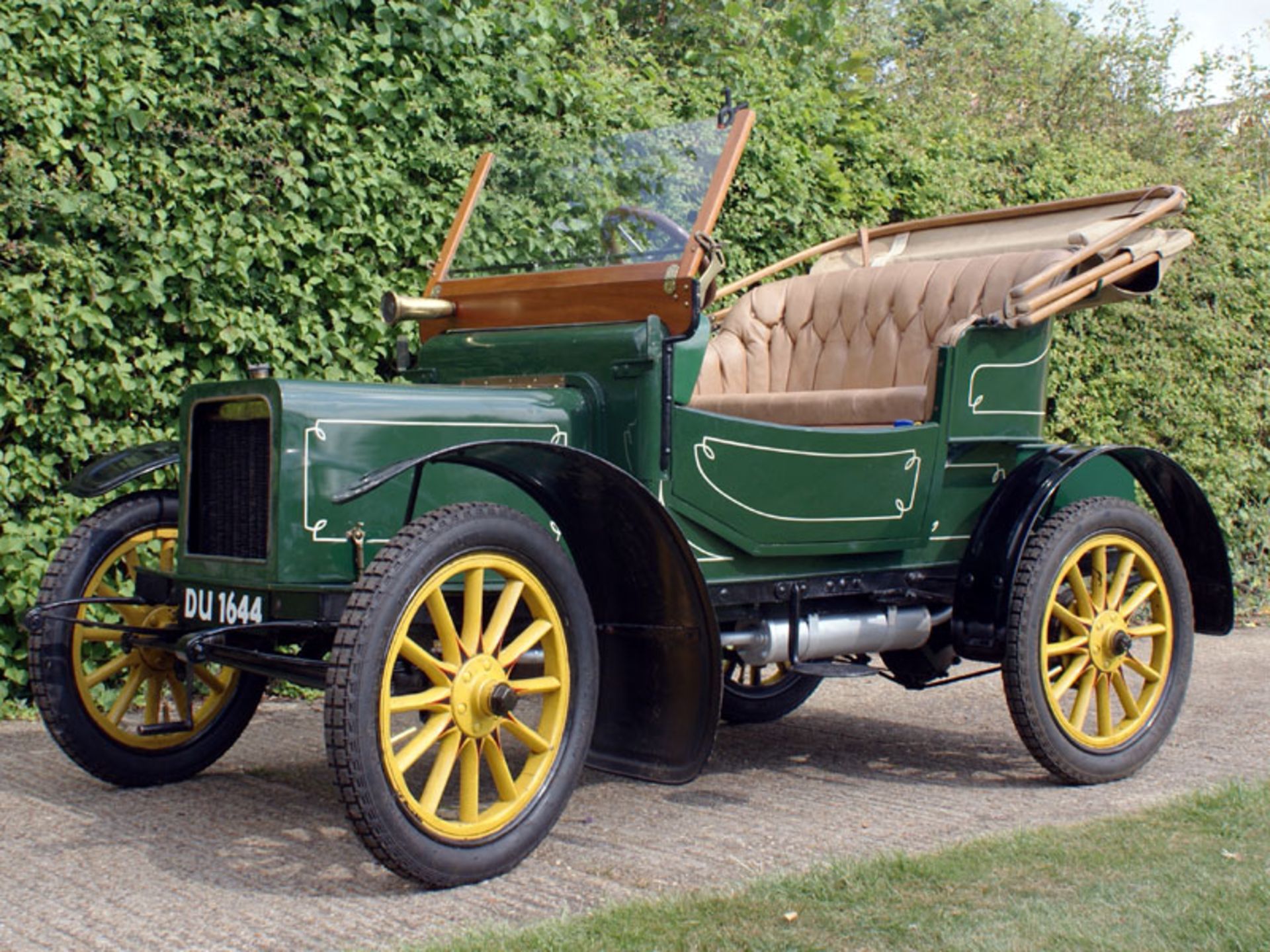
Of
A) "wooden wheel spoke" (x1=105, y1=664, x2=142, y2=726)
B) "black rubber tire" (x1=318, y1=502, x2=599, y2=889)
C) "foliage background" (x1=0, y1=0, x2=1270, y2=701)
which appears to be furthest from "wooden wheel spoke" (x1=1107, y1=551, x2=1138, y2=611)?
"wooden wheel spoke" (x1=105, y1=664, x2=142, y2=726)

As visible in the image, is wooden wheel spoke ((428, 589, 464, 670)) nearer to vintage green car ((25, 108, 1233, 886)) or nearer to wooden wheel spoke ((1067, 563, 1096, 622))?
vintage green car ((25, 108, 1233, 886))

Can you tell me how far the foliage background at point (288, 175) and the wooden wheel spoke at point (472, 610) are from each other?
2.29 meters

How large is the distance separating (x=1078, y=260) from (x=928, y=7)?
816 inches

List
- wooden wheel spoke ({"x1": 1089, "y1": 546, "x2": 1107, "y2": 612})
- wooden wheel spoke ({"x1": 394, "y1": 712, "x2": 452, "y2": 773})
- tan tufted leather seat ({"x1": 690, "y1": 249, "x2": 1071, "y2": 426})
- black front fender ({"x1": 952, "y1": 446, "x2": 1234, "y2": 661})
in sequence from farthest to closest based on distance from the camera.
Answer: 1. tan tufted leather seat ({"x1": 690, "y1": 249, "x2": 1071, "y2": 426})
2. wooden wheel spoke ({"x1": 1089, "y1": 546, "x2": 1107, "y2": 612})
3. black front fender ({"x1": 952, "y1": 446, "x2": 1234, "y2": 661})
4. wooden wheel spoke ({"x1": 394, "y1": 712, "x2": 452, "y2": 773})

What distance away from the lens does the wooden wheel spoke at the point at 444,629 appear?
3.36 m

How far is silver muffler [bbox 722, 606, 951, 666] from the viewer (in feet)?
14.1

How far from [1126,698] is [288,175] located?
3531mm

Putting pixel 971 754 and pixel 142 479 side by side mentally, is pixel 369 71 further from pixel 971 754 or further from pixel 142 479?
pixel 971 754

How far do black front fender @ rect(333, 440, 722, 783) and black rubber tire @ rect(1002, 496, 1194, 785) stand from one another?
1170 mm

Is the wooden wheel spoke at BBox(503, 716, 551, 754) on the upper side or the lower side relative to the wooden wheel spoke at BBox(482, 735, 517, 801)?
upper

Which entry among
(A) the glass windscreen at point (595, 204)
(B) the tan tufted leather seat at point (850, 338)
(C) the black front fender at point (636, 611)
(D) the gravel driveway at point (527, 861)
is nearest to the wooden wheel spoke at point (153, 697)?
(D) the gravel driveway at point (527, 861)

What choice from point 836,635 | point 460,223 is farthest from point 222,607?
point 836,635

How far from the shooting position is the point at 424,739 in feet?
10.9

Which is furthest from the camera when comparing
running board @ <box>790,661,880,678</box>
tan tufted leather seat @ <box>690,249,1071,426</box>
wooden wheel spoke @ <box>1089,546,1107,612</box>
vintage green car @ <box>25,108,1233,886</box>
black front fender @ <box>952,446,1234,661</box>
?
tan tufted leather seat @ <box>690,249,1071,426</box>
